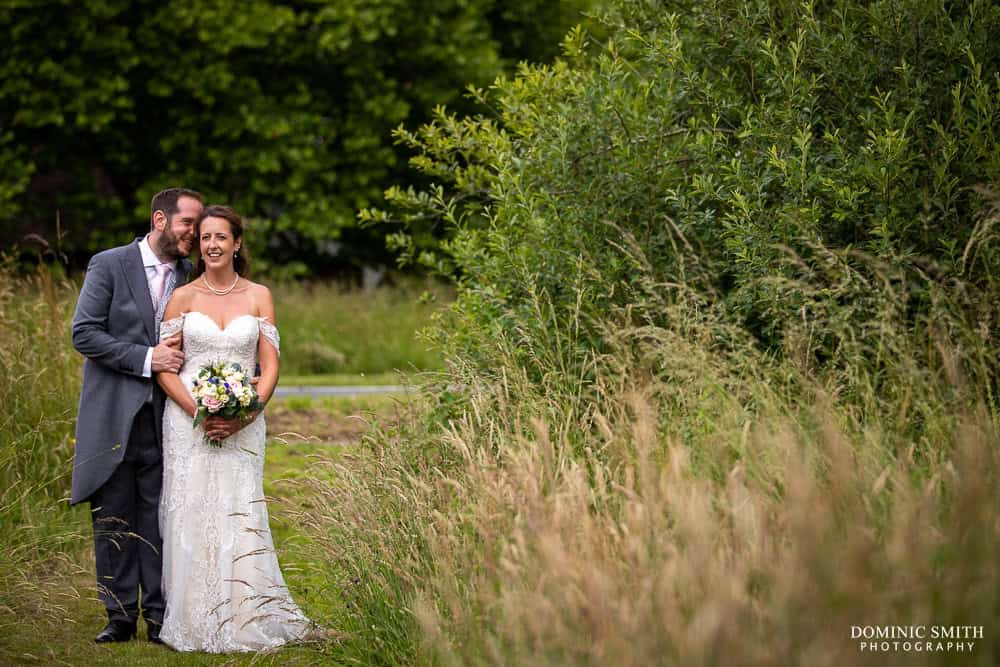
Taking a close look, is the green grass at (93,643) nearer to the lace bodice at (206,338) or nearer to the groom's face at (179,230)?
the lace bodice at (206,338)

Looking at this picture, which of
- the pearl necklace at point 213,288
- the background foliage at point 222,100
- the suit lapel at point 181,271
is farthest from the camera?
the background foliage at point 222,100

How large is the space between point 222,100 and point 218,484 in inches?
664

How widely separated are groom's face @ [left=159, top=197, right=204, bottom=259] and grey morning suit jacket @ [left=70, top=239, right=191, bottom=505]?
167 millimetres

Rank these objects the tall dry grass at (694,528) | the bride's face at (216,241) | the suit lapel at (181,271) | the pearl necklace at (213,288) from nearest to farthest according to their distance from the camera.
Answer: the tall dry grass at (694,528) < the bride's face at (216,241) < the pearl necklace at (213,288) < the suit lapel at (181,271)

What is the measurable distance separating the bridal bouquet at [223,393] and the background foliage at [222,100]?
15.2 m

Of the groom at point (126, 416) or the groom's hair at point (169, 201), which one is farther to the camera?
the groom's hair at point (169, 201)

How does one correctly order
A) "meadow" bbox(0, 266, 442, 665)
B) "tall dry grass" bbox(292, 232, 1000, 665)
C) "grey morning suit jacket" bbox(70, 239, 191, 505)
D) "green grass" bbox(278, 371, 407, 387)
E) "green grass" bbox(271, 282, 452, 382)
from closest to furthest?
"tall dry grass" bbox(292, 232, 1000, 665), "meadow" bbox(0, 266, 442, 665), "grey morning suit jacket" bbox(70, 239, 191, 505), "green grass" bbox(278, 371, 407, 387), "green grass" bbox(271, 282, 452, 382)

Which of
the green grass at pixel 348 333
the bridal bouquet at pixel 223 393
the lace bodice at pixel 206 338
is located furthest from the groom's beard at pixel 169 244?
the green grass at pixel 348 333

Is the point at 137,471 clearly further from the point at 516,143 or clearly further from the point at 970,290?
the point at 970,290

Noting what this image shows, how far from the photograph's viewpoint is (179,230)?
665 centimetres

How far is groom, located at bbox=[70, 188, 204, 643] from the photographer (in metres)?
6.33

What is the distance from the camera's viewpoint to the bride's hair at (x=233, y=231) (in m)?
6.51

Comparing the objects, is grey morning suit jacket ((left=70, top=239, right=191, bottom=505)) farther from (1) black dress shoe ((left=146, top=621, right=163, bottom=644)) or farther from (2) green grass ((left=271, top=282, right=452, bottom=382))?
(2) green grass ((left=271, top=282, right=452, bottom=382))

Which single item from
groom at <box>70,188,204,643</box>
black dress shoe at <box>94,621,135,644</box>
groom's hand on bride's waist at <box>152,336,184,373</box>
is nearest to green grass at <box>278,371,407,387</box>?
groom at <box>70,188,204,643</box>
